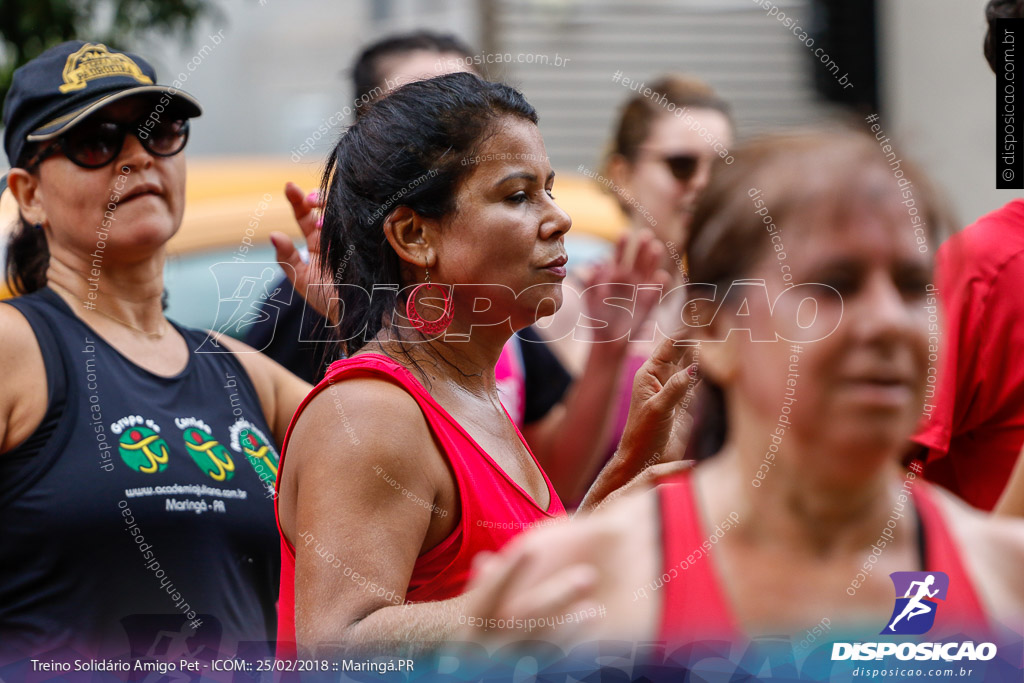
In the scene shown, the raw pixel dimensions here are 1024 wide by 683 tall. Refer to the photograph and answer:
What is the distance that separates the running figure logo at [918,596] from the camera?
97 centimetres

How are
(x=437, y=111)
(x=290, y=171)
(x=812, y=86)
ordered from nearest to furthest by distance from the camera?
(x=437, y=111) < (x=290, y=171) < (x=812, y=86)

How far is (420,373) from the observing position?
5.05 ft

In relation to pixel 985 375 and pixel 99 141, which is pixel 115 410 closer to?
pixel 99 141

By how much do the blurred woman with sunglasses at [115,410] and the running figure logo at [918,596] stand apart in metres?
1.03

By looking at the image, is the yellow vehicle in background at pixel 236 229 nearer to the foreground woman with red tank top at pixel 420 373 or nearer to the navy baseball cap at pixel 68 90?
the navy baseball cap at pixel 68 90

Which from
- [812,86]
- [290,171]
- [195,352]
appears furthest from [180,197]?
[812,86]

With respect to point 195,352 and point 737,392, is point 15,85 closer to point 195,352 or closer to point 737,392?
point 195,352

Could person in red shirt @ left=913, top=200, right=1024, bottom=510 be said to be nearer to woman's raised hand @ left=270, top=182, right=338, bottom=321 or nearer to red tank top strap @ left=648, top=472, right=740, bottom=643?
red tank top strap @ left=648, top=472, right=740, bottom=643

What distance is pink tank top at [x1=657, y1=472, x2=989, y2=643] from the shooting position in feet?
3.11

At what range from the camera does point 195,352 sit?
2164mm

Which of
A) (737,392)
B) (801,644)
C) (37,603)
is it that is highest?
(737,392)

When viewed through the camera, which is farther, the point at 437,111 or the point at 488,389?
the point at 488,389

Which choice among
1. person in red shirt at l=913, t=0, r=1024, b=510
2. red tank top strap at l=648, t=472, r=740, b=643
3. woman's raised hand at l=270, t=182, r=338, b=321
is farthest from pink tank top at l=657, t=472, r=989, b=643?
woman's raised hand at l=270, t=182, r=338, b=321

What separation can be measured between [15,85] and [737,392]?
1.73 metres
